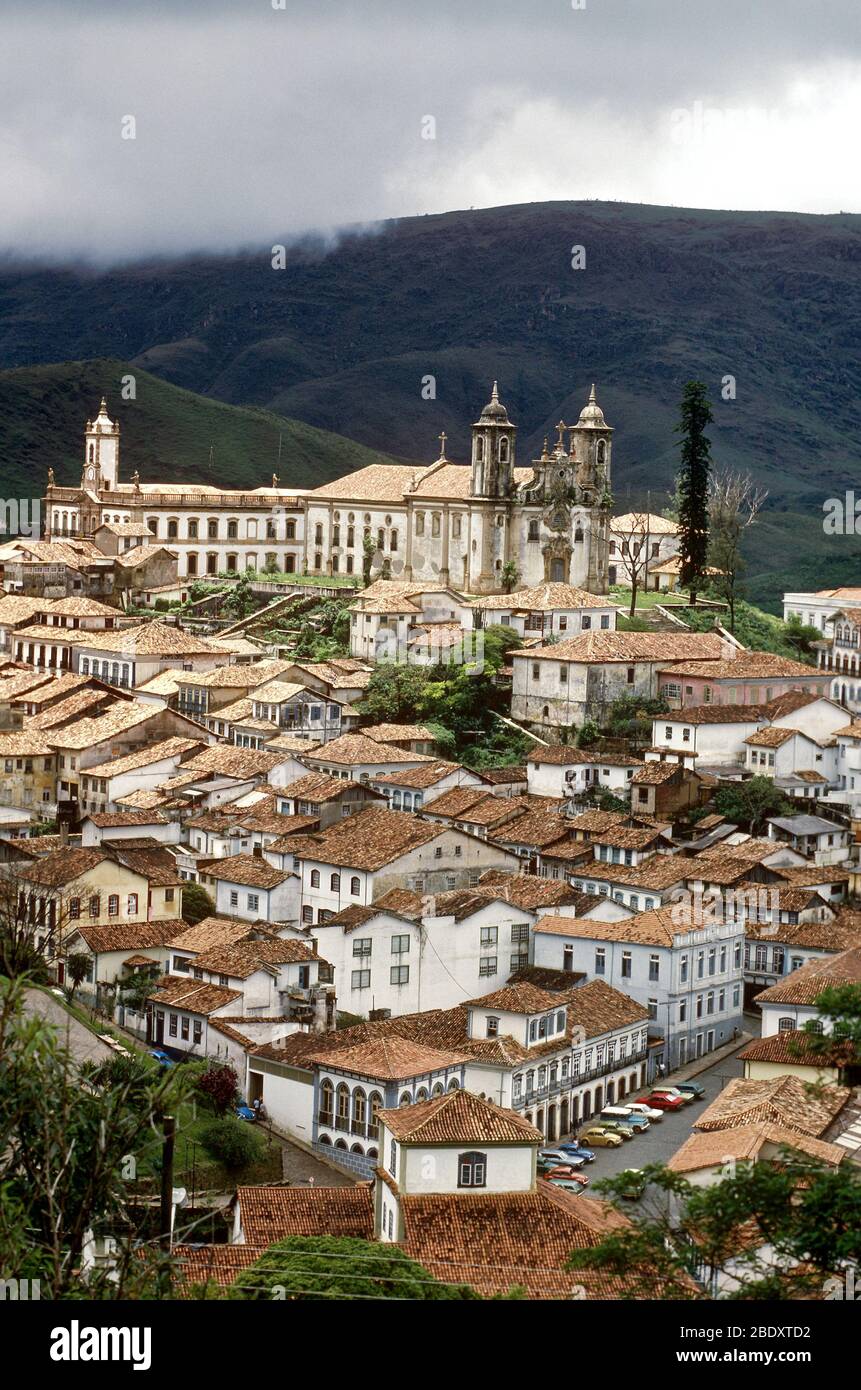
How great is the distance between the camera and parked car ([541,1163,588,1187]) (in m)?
35.1

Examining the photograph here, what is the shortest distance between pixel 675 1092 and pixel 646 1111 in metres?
1.45

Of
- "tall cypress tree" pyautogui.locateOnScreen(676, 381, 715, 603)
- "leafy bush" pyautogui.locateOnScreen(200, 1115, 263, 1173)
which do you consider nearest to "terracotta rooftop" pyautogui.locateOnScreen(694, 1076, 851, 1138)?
"leafy bush" pyautogui.locateOnScreen(200, 1115, 263, 1173)

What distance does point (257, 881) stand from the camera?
4750cm

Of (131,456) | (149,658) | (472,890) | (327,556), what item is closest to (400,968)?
(472,890)

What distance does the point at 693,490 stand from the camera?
232ft

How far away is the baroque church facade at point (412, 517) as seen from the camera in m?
70.8

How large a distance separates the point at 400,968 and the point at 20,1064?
27355mm

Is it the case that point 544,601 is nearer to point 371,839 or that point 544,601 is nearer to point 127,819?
point 371,839

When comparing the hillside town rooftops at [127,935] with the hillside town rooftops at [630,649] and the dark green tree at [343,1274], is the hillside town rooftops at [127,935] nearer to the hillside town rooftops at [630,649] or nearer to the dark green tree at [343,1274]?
the hillside town rooftops at [630,649]

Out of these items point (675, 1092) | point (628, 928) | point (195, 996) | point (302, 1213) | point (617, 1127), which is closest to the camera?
point (302, 1213)

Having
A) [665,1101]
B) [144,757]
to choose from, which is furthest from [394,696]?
[665,1101]

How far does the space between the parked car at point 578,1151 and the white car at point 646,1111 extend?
204 cm

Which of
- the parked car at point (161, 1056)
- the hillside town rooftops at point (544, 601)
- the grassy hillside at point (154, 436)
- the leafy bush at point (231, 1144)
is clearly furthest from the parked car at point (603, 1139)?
the grassy hillside at point (154, 436)

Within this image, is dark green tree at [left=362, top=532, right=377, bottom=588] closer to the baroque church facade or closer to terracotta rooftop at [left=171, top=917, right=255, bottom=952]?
the baroque church facade
